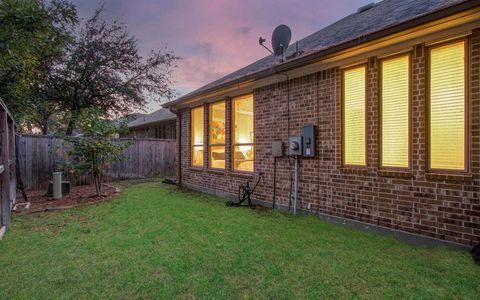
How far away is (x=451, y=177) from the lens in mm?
3158

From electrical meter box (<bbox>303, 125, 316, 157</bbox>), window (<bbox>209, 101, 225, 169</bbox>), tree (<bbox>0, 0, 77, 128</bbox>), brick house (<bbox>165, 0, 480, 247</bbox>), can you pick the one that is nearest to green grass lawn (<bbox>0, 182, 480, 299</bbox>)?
brick house (<bbox>165, 0, 480, 247</bbox>)

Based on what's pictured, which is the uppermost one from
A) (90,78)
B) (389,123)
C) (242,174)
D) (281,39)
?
(90,78)

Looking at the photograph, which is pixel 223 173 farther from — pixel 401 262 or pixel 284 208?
pixel 401 262

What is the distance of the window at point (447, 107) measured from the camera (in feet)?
10.3

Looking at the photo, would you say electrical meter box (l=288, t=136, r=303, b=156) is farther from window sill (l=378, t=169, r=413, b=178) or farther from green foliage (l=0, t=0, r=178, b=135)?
green foliage (l=0, t=0, r=178, b=135)

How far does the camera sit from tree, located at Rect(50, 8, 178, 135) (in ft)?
39.6

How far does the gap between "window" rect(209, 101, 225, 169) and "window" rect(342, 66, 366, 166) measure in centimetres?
364

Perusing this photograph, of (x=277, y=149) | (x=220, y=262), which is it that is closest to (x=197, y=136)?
(x=277, y=149)

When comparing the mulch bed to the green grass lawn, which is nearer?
the green grass lawn

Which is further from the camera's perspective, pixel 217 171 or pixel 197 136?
pixel 197 136

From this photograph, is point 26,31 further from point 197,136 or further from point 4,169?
point 197,136

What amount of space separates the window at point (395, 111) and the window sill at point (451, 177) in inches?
13.2

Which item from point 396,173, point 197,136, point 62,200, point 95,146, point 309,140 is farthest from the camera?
point 197,136

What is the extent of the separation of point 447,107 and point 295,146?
2.41m
